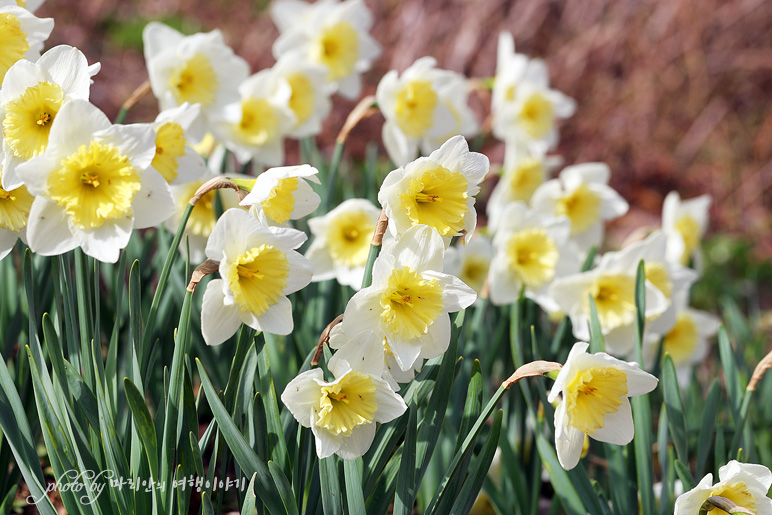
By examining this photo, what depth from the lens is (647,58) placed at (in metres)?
5.44

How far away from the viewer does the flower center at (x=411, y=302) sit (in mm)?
1170

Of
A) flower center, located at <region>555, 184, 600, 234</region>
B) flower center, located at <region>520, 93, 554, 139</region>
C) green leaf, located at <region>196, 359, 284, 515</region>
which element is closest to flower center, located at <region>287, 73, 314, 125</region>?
flower center, located at <region>520, 93, 554, 139</region>

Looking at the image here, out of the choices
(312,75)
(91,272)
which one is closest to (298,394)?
(91,272)

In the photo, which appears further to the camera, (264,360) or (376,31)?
(376,31)

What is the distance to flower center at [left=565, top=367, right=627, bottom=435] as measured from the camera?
3.83 ft

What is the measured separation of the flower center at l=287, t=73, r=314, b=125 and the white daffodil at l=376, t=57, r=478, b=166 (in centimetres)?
30

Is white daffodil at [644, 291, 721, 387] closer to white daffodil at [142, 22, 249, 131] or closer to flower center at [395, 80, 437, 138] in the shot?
flower center at [395, 80, 437, 138]

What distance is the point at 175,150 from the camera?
4.62ft

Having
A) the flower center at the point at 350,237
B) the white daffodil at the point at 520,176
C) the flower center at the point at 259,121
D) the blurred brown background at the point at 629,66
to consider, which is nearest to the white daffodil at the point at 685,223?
the white daffodil at the point at 520,176

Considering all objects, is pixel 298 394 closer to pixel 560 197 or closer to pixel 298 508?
pixel 298 508

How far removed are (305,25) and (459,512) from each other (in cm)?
181

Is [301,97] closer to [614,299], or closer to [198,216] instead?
[198,216]

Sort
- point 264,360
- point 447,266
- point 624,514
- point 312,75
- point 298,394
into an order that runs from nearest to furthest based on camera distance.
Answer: point 298,394
point 264,360
point 624,514
point 447,266
point 312,75

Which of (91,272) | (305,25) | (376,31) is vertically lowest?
(91,272)
